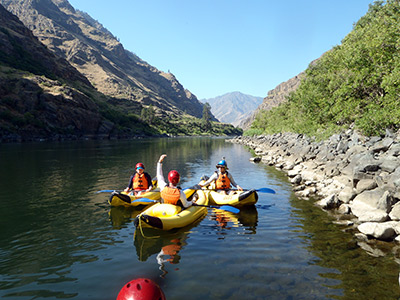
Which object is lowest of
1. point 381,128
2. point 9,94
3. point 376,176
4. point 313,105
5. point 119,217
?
point 119,217

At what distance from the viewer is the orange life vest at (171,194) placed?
1026 centimetres

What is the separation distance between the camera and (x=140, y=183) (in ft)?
46.4

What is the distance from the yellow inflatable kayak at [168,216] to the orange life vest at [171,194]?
20 cm

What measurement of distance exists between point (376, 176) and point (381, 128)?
8742 mm

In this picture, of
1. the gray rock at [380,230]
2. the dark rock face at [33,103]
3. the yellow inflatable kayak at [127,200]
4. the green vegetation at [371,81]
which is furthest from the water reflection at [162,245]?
the dark rock face at [33,103]

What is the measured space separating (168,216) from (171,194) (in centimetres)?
85

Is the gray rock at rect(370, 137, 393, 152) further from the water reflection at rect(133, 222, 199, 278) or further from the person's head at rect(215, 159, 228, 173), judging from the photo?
the water reflection at rect(133, 222, 199, 278)

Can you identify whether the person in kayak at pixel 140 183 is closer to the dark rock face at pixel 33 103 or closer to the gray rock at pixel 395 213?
the gray rock at pixel 395 213

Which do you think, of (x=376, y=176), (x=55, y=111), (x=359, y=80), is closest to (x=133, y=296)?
(x=376, y=176)

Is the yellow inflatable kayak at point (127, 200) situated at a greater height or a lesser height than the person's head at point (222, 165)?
lesser

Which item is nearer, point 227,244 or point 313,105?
point 227,244

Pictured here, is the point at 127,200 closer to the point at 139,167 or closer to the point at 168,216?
the point at 139,167

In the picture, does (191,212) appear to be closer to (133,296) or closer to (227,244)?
(227,244)

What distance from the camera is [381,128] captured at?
1906 cm
